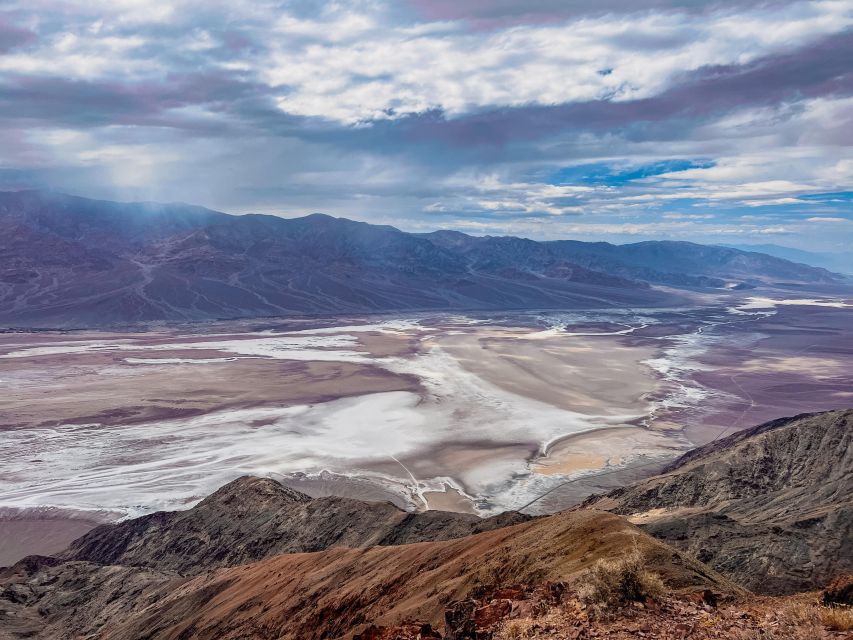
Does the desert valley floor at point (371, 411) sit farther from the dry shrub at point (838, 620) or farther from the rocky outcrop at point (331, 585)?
the dry shrub at point (838, 620)

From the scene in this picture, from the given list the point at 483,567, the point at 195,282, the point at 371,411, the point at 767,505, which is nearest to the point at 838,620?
the point at 483,567

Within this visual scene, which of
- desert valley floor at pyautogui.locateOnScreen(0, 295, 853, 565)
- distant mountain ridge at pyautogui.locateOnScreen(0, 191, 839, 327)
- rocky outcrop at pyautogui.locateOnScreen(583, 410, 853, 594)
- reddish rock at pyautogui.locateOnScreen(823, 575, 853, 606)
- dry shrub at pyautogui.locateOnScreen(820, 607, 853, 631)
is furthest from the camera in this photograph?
distant mountain ridge at pyautogui.locateOnScreen(0, 191, 839, 327)

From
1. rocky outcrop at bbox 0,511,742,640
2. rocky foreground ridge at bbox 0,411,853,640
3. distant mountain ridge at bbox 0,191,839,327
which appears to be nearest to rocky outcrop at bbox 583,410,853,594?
rocky foreground ridge at bbox 0,411,853,640

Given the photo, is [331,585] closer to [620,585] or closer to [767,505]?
[620,585]

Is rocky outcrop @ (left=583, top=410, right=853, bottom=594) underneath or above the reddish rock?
underneath

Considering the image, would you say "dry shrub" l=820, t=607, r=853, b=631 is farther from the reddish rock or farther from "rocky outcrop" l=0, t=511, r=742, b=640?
"rocky outcrop" l=0, t=511, r=742, b=640

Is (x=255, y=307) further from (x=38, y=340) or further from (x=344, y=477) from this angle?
(x=344, y=477)

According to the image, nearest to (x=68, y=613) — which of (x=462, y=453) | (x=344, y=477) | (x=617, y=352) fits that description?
(x=344, y=477)
